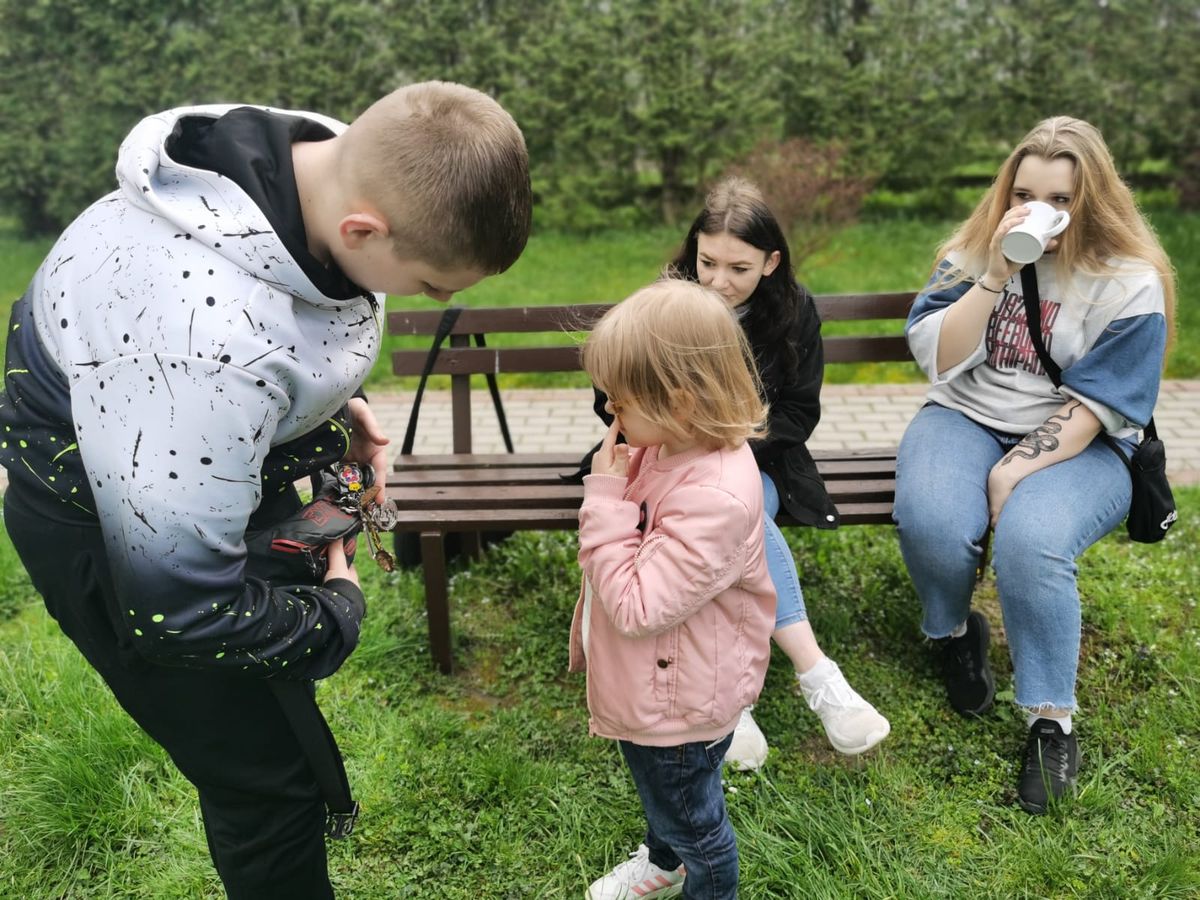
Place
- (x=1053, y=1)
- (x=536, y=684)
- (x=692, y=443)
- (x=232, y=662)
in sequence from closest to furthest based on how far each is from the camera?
(x=232, y=662)
(x=692, y=443)
(x=536, y=684)
(x=1053, y=1)

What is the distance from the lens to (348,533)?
5.48 ft

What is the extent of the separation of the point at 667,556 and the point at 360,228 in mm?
775

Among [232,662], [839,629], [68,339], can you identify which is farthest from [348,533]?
[839,629]

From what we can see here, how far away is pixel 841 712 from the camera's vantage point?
244 centimetres

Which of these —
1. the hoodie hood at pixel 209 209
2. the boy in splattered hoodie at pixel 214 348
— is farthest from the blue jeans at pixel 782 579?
the hoodie hood at pixel 209 209

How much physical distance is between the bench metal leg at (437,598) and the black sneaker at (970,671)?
4.95 feet

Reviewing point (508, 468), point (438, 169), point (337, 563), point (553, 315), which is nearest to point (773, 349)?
point (553, 315)

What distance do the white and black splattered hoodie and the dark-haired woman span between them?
1477mm

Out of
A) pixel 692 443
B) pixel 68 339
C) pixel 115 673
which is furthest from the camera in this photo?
pixel 692 443

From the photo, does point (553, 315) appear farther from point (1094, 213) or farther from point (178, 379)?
point (178, 379)

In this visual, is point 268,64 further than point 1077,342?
Yes

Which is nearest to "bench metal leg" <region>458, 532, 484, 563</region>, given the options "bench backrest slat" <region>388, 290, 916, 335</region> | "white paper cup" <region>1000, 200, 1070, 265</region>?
"bench backrest slat" <region>388, 290, 916, 335</region>

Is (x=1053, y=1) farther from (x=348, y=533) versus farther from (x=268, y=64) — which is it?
(x=348, y=533)

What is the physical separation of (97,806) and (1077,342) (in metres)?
2.87
